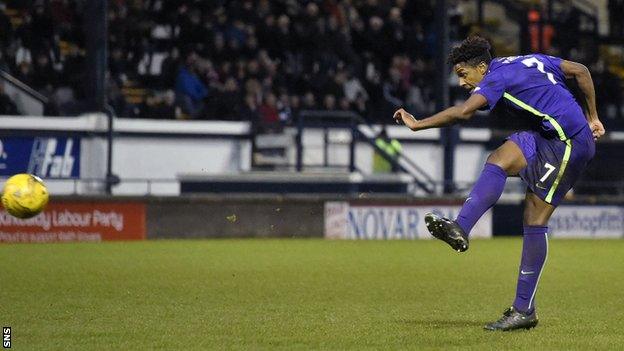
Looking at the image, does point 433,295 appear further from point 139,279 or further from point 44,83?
point 44,83

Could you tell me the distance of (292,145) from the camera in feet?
73.6

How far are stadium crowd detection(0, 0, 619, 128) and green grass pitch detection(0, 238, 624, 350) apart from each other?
447 centimetres

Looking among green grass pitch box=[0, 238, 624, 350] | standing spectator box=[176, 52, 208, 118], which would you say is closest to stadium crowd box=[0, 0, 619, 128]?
standing spectator box=[176, 52, 208, 118]

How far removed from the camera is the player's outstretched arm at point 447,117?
828 cm

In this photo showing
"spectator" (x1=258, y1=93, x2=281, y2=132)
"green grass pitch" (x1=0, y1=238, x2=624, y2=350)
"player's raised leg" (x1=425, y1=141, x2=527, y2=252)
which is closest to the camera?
"green grass pitch" (x1=0, y1=238, x2=624, y2=350)

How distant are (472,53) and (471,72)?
0.12 meters

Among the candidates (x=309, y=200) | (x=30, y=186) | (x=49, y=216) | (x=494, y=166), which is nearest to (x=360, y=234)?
(x=309, y=200)

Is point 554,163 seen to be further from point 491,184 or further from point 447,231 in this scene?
point 447,231

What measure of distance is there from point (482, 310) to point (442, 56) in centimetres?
1401

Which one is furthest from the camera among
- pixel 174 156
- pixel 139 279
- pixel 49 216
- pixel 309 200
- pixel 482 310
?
pixel 174 156

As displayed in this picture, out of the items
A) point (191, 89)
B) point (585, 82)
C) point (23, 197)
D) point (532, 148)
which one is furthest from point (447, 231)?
point (191, 89)

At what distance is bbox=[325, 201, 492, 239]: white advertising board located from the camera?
21.9 metres

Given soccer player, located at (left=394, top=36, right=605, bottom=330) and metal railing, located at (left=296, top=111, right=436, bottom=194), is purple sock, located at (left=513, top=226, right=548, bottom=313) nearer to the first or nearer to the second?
soccer player, located at (left=394, top=36, right=605, bottom=330)

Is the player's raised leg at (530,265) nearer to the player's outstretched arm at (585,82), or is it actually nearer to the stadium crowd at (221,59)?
the player's outstretched arm at (585,82)
